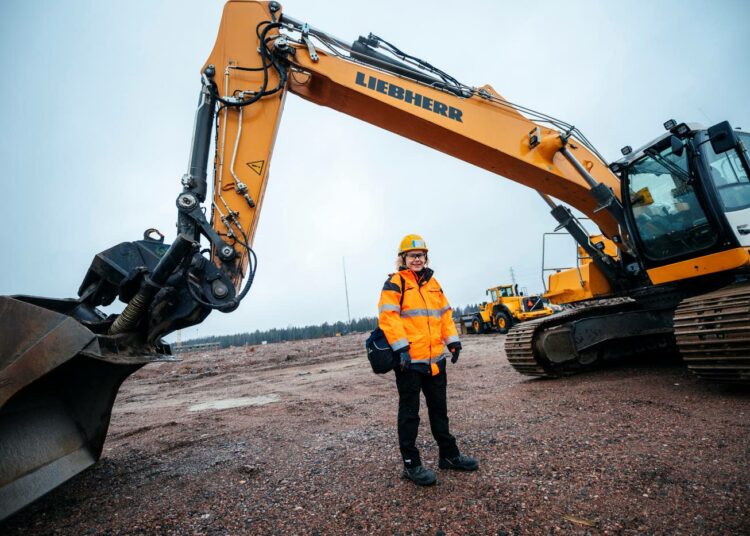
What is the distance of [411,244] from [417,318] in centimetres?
65

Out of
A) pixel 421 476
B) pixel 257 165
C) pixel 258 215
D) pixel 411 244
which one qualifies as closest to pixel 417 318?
pixel 411 244

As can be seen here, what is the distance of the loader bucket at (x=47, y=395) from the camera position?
8.20ft

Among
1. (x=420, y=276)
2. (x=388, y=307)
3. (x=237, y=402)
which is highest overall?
(x=420, y=276)

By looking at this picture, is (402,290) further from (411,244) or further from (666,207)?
(666,207)

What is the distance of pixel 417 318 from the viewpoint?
3.21 m

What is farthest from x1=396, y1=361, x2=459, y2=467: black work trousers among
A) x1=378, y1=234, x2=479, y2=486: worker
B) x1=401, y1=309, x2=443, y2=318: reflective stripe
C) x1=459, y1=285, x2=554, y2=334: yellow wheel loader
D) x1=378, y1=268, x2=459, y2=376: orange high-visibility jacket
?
x1=459, y1=285, x2=554, y2=334: yellow wheel loader

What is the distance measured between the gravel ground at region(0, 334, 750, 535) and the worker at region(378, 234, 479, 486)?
160mm

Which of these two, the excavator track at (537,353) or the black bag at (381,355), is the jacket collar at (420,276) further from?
the excavator track at (537,353)

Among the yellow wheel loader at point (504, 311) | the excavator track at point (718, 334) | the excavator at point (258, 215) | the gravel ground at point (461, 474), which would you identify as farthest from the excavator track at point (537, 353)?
the yellow wheel loader at point (504, 311)

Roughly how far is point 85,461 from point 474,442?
326cm

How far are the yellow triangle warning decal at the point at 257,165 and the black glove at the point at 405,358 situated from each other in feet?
8.69

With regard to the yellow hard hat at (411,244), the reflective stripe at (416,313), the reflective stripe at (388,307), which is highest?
the yellow hard hat at (411,244)

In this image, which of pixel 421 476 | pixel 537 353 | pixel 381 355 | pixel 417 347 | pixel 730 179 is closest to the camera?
pixel 421 476

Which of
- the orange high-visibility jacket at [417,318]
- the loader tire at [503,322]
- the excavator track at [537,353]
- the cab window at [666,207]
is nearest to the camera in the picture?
the orange high-visibility jacket at [417,318]
